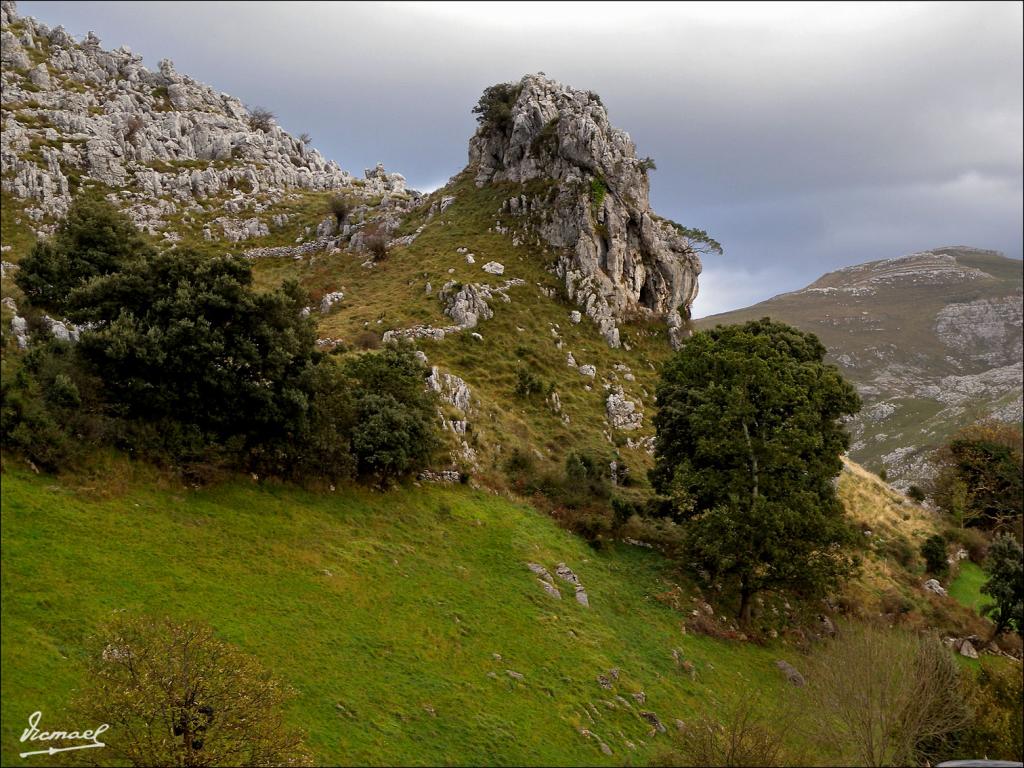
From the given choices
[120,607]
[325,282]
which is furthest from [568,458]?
[325,282]

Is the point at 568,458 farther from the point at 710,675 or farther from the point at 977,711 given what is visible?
the point at 977,711

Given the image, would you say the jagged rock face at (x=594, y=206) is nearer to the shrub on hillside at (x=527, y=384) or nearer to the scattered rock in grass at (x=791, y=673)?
→ the shrub on hillside at (x=527, y=384)

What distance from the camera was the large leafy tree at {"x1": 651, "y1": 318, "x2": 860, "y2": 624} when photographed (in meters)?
32.4

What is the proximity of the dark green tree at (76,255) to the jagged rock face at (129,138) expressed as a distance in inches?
1609

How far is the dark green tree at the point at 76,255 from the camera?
40.3 m

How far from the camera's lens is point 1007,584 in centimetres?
3697

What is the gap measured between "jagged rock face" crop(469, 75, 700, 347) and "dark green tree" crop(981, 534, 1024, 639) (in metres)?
38.8

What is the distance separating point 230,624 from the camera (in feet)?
61.8

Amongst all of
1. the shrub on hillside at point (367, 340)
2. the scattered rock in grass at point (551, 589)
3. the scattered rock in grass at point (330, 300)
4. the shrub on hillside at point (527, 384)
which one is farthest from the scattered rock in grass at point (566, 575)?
the scattered rock in grass at point (330, 300)

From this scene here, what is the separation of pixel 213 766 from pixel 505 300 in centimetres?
5469

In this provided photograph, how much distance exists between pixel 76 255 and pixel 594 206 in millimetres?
53256

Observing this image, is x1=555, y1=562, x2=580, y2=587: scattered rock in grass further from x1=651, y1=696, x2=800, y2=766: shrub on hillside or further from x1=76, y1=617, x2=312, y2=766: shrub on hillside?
x1=76, y1=617, x2=312, y2=766: shrub on hillside

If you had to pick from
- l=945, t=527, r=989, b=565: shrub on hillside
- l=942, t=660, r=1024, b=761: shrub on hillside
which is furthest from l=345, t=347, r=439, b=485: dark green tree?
l=945, t=527, r=989, b=565: shrub on hillside

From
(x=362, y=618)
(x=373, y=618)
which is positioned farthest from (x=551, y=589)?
(x=362, y=618)
